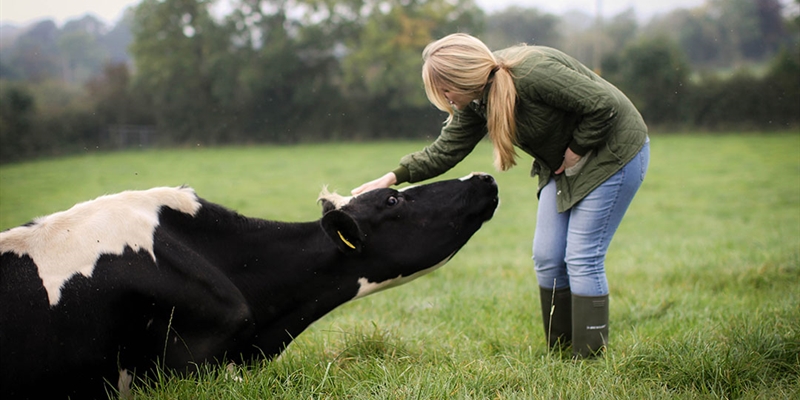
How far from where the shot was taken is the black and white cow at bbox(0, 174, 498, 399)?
2.91 meters

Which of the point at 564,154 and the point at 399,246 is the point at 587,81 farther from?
the point at 399,246

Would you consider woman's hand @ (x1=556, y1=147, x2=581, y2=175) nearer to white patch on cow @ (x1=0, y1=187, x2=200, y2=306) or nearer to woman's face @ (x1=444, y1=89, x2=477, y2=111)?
woman's face @ (x1=444, y1=89, x2=477, y2=111)

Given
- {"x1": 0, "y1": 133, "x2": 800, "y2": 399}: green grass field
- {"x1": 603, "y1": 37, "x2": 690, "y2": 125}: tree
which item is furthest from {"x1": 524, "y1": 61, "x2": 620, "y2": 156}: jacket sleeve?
{"x1": 603, "y1": 37, "x2": 690, "y2": 125}: tree

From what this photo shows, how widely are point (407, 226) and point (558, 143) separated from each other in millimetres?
966

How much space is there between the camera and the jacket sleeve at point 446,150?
4.04 m

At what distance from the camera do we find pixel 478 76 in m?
3.40

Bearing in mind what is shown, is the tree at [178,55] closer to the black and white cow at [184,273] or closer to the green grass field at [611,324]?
the green grass field at [611,324]

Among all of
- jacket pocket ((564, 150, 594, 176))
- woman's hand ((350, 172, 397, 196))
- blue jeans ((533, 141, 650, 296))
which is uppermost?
jacket pocket ((564, 150, 594, 176))

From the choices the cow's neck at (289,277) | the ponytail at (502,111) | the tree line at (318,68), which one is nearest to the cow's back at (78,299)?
the cow's neck at (289,277)

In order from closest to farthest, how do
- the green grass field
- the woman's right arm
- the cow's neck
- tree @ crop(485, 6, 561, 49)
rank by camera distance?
the green grass field
the cow's neck
the woman's right arm
tree @ crop(485, 6, 561, 49)

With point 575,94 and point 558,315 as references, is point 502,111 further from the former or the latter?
point 558,315

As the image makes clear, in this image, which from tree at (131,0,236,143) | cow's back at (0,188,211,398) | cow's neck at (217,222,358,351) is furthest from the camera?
tree at (131,0,236,143)

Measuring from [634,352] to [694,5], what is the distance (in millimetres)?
31648

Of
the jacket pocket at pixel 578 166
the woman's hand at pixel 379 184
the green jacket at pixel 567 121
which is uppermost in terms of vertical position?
the green jacket at pixel 567 121
